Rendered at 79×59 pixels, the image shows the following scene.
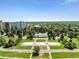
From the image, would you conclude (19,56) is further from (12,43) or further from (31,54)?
(12,43)

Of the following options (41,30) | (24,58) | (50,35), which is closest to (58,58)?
(24,58)

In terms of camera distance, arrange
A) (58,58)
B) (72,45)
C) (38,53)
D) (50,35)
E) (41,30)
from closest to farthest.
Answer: (58,58) → (38,53) → (72,45) → (50,35) → (41,30)

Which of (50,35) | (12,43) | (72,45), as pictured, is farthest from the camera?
(50,35)

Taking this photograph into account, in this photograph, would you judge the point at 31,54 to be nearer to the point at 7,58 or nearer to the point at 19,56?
the point at 19,56

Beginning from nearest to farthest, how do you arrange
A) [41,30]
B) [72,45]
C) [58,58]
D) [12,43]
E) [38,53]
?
[58,58], [38,53], [72,45], [12,43], [41,30]

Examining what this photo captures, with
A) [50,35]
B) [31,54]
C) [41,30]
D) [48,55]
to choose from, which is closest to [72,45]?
[48,55]

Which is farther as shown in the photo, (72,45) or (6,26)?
(6,26)

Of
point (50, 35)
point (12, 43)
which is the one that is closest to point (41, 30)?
point (50, 35)

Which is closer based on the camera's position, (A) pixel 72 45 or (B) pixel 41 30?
(A) pixel 72 45

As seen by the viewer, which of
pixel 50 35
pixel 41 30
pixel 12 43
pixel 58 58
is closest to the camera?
pixel 58 58
